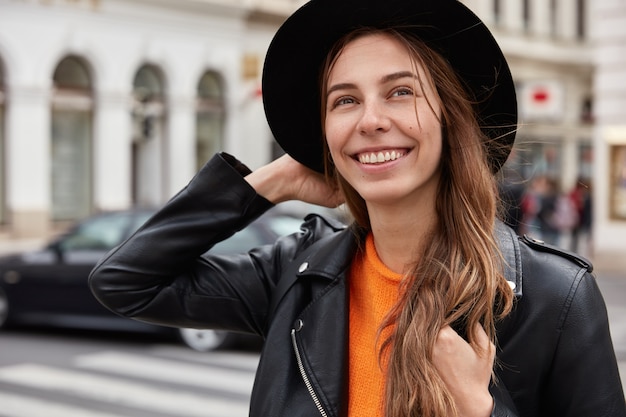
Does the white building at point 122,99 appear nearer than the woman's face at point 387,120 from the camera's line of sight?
No

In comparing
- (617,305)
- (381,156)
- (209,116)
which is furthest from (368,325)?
(209,116)

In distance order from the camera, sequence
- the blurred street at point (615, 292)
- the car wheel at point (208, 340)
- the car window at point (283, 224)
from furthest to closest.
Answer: the blurred street at point (615, 292) → the car wheel at point (208, 340) → the car window at point (283, 224)

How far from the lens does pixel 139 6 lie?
2658cm

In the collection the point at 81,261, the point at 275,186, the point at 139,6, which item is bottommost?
the point at 81,261

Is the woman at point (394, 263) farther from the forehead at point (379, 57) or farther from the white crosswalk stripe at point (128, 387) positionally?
the white crosswalk stripe at point (128, 387)

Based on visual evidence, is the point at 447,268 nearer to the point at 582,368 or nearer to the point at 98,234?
the point at 582,368

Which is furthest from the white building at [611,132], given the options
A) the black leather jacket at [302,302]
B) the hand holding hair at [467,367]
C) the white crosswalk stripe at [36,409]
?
the hand holding hair at [467,367]

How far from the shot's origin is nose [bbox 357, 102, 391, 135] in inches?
80.5

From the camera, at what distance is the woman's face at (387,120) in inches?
80.7

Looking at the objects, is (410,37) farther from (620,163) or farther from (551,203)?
(551,203)

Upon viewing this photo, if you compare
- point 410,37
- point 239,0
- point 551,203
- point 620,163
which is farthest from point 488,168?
point 239,0

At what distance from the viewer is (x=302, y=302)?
2246 millimetres

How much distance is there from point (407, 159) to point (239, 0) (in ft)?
91.4

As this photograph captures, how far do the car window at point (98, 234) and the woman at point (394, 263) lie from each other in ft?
26.1
